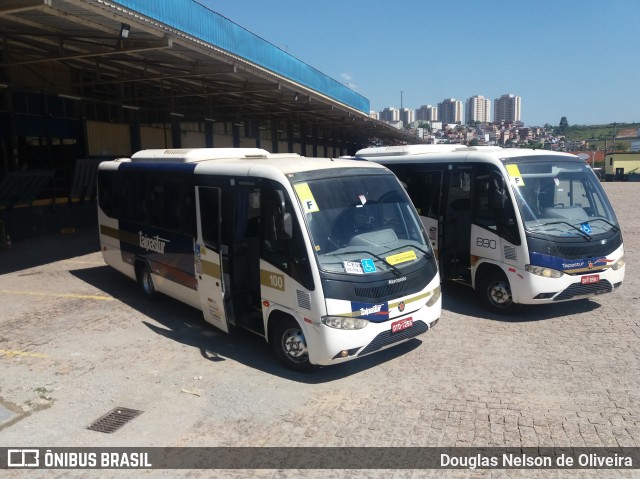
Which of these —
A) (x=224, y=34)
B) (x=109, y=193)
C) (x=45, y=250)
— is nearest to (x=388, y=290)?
(x=109, y=193)

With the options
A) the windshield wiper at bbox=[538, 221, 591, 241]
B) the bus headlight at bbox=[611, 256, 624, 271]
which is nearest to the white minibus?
the windshield wiper at bbox=[538, 221, 591, 241]

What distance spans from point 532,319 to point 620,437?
3530mm

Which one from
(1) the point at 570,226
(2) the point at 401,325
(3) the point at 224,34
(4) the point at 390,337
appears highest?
(3) the point at 224,34

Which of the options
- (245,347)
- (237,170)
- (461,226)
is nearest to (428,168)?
(461,226)

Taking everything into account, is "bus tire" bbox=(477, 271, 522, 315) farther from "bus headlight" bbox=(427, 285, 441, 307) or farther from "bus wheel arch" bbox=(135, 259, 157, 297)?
"bus wheel arch" bbox=(135, 259, 157, 297)

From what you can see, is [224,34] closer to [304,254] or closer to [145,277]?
[145,277]

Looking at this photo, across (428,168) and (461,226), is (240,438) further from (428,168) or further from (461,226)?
(428,168)

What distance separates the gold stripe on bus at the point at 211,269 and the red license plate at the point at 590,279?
531 cm

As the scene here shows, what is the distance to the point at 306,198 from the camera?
5.98 meters

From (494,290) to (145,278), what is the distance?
240 inches

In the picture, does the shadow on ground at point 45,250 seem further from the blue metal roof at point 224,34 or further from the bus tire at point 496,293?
the bus tire at point 496,293

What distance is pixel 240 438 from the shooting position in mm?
4797

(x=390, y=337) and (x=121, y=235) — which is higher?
(x=121, y=235)

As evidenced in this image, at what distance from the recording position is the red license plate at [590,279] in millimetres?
7652
